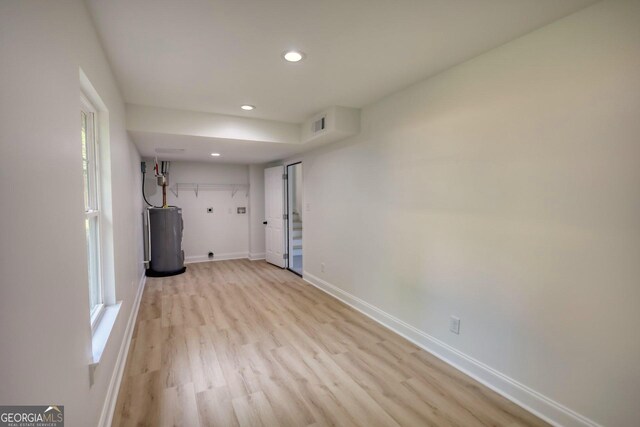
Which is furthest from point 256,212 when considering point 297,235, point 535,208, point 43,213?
point 43,213

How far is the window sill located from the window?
52 millimetres

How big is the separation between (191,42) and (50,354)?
188cm

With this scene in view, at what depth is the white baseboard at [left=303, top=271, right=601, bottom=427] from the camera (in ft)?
5.88

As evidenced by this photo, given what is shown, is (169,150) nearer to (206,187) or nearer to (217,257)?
(206,187)

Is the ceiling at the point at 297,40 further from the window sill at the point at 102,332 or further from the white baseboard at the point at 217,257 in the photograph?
the white baseboard at the point at 217,257

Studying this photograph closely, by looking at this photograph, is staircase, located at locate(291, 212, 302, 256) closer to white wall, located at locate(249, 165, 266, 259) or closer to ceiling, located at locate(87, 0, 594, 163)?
white wall, located at locate(249, 165, 266, 259)

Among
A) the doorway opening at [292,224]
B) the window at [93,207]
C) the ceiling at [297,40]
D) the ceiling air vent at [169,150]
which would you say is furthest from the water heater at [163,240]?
the window at [93,207]

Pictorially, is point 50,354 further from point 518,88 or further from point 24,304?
point 518,88

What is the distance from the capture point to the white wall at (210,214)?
6.14 metres

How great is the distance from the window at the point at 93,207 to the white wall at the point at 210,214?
13.6 ft

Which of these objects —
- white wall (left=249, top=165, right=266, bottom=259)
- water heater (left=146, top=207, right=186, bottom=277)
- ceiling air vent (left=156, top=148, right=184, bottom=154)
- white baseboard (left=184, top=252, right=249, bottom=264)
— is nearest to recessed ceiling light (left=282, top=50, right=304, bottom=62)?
ceiling air vent (left=156, top=148, right=184, bottom=154)

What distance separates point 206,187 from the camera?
20.9 ft

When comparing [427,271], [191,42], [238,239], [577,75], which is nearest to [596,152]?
[577,75]

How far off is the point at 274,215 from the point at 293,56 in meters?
4.10
